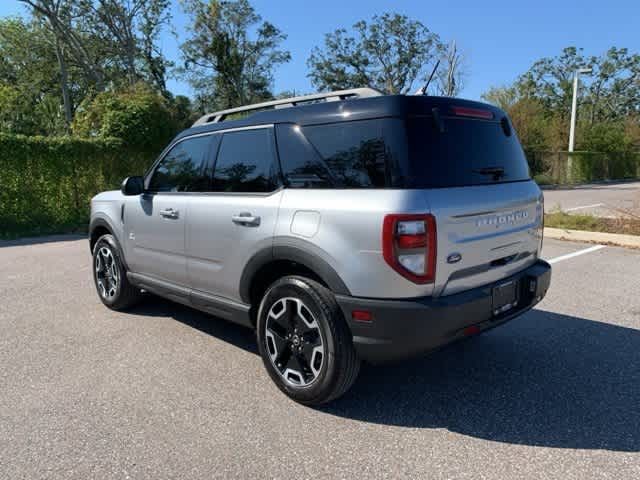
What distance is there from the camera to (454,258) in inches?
107

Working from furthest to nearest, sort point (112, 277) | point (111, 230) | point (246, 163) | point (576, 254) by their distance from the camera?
point (576, 254) < point (112, 277) < point (111, 230) < point (246, 163)

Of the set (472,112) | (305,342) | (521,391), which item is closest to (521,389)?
(521,391)

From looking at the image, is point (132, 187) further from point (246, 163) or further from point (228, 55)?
point (228, 55)

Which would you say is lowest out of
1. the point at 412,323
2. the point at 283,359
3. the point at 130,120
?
the point at 283,359

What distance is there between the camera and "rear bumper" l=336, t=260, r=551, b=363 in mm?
2602

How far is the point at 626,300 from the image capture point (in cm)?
535

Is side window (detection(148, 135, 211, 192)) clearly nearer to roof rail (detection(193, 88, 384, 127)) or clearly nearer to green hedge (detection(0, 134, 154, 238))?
roof rail (detection(193, 88, 384, 127))

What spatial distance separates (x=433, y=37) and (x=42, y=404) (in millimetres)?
36745

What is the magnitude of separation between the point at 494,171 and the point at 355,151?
1013 millimetres

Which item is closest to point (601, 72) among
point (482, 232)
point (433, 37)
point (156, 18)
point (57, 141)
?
point (433, 37)

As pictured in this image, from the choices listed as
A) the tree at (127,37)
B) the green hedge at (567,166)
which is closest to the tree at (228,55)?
the tree at (127,37)

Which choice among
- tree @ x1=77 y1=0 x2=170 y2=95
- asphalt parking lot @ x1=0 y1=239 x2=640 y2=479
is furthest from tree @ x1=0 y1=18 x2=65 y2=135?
asphalt parking lot @ x1=0 y1=239 x2=640 y2=479

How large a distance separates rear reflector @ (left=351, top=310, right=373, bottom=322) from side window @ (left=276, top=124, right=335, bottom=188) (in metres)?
0.78

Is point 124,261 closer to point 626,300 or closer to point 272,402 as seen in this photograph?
point 272,402
